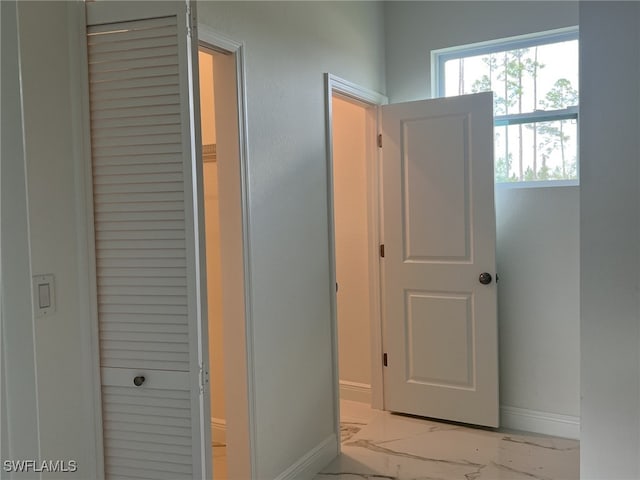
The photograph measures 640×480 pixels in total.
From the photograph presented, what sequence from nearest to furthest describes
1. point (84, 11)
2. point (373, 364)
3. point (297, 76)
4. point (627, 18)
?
point (627, 18)
point (84, 11)
point (297, 76)
point (373, 364)

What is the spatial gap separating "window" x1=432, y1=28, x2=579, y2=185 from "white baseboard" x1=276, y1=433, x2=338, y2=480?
5.88 ft

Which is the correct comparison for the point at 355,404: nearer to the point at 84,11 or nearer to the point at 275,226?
the point at 275,226

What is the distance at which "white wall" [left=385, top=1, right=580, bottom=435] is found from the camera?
3045 millimetres

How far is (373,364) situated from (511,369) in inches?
33.5

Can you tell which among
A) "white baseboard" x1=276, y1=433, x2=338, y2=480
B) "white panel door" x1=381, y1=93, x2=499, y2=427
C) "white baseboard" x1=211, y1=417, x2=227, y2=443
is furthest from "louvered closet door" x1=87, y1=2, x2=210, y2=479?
"white panel door" x1=381, y1=93, x2=499, y2=427

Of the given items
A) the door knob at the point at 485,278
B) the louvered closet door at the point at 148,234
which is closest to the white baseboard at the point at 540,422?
the door knob at the point at 485,278

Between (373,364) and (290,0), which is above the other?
(290,0)

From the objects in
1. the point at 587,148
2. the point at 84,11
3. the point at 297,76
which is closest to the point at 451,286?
the point at 297,76

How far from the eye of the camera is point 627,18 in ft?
4.08

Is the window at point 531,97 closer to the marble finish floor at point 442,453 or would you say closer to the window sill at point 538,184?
the window sill at point 538,184

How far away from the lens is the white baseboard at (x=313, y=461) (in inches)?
100

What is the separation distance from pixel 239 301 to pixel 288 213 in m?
0.51

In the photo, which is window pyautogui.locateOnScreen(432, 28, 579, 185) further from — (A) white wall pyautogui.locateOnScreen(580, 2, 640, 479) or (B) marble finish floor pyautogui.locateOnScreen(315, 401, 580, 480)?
(A) white wall pyautogui.locateOnScreen(580, 2, 640, 479)

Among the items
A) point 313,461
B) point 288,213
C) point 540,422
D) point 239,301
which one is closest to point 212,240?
point 288,213
